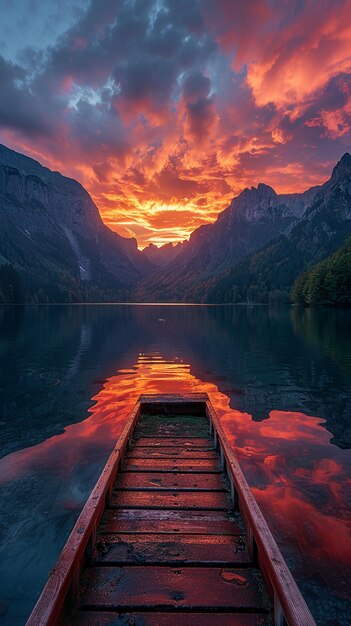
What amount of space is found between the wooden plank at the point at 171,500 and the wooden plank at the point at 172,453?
8.74 ft

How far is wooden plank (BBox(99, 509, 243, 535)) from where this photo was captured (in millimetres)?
7844

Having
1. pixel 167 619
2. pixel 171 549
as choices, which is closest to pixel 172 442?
pixel 171 549

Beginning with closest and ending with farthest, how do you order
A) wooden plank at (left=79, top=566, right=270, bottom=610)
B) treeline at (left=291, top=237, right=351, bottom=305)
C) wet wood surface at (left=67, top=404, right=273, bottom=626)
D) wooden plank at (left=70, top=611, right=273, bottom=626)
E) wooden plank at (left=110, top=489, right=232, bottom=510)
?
wooden plank at (left=70, top=611, right=273, bottom=626) → wet wood surface at (left=67, top=404, right=273, bottom=626) → wooden plank at (left=79, top=566, right=270, bottom=610) → wooden plank at (left=110, top=489, right=232, bottom=510) → treeline at (left=291, top=237, right=351, bottom=305)

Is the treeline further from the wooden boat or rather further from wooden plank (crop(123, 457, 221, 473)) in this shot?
the wooden boat

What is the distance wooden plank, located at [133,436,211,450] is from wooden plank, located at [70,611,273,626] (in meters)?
7.83

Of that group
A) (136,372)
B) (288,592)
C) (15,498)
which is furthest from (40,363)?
(288,592)

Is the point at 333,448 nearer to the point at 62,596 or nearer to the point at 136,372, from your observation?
the point at 62,596

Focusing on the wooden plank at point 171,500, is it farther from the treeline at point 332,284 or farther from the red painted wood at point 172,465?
the treeline at point 332,284

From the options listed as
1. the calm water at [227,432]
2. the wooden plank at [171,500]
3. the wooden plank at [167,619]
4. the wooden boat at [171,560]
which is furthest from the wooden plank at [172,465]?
the wooden plank at [167,619]

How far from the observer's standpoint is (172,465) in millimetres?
11680

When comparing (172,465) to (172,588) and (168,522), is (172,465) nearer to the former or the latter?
(168,522)

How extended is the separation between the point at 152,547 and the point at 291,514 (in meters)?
5.80

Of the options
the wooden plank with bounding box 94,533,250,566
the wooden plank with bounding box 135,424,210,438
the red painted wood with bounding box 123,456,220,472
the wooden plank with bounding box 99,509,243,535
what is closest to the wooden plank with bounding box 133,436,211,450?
the wooden plank with bounding box 135,424,210,438

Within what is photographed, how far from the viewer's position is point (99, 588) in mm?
6121
